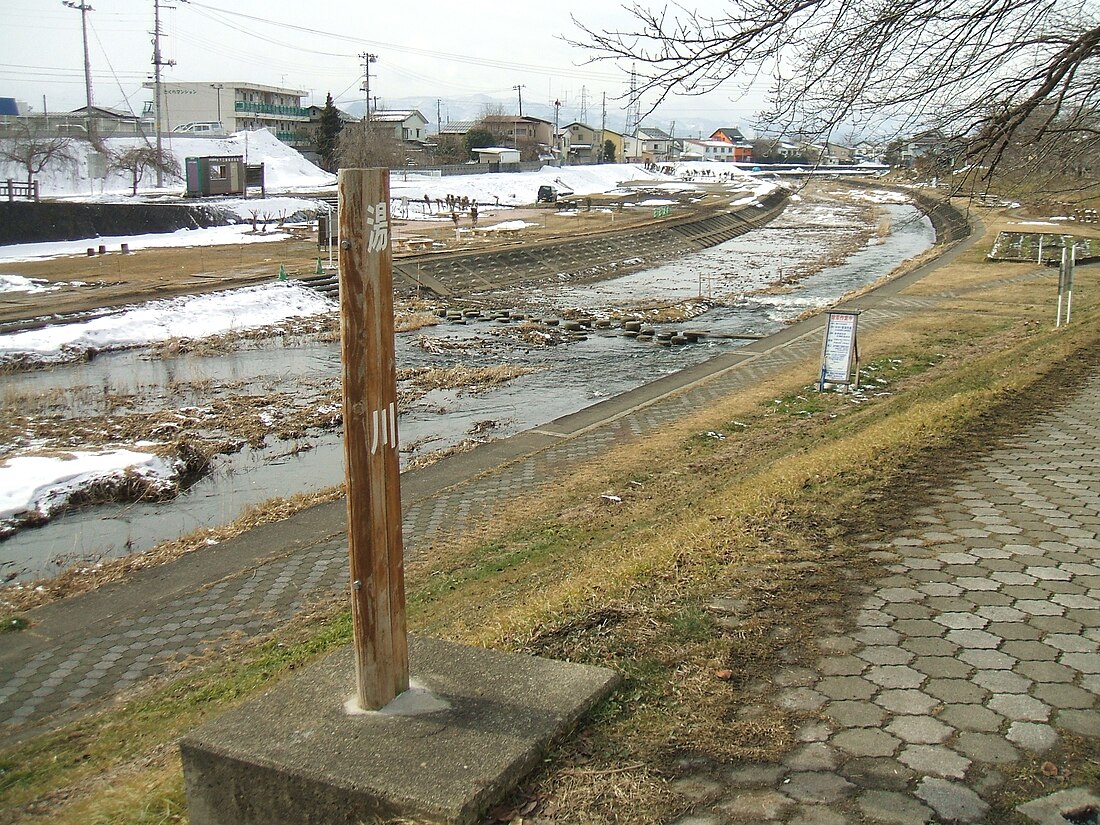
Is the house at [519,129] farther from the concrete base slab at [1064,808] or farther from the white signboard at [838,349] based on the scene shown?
the concrete base slab at [1064,808]

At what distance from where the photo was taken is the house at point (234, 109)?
3541 inches

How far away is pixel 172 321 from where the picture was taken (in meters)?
23.8

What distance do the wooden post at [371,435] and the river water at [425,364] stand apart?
7.53 metres

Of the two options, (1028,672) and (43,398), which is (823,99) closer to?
(1028,672)

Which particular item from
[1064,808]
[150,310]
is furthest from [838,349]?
[150,310]

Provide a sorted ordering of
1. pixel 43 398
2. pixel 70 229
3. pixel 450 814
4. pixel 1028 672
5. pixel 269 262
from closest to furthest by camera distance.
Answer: pixel 450 814 < pixel 1028 672 < pixel 43 398 < pixel 269 262 < pixel 70 229

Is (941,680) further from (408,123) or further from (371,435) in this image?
(408,123)

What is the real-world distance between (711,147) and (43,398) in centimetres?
15733

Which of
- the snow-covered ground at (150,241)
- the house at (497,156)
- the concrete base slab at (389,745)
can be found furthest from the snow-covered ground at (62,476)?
the house at (497,156)

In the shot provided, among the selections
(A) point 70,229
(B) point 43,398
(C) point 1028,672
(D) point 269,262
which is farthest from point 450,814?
(A) point 70,229

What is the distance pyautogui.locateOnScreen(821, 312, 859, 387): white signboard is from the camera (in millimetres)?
14164

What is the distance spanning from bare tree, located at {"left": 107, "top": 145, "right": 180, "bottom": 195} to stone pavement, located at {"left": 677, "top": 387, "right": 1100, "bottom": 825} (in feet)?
192

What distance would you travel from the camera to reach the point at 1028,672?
408cm

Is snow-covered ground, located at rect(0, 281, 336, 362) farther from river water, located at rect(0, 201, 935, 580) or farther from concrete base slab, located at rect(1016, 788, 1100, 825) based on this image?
concrete base slab, located at rect(1016, 788, 1100, 825)
